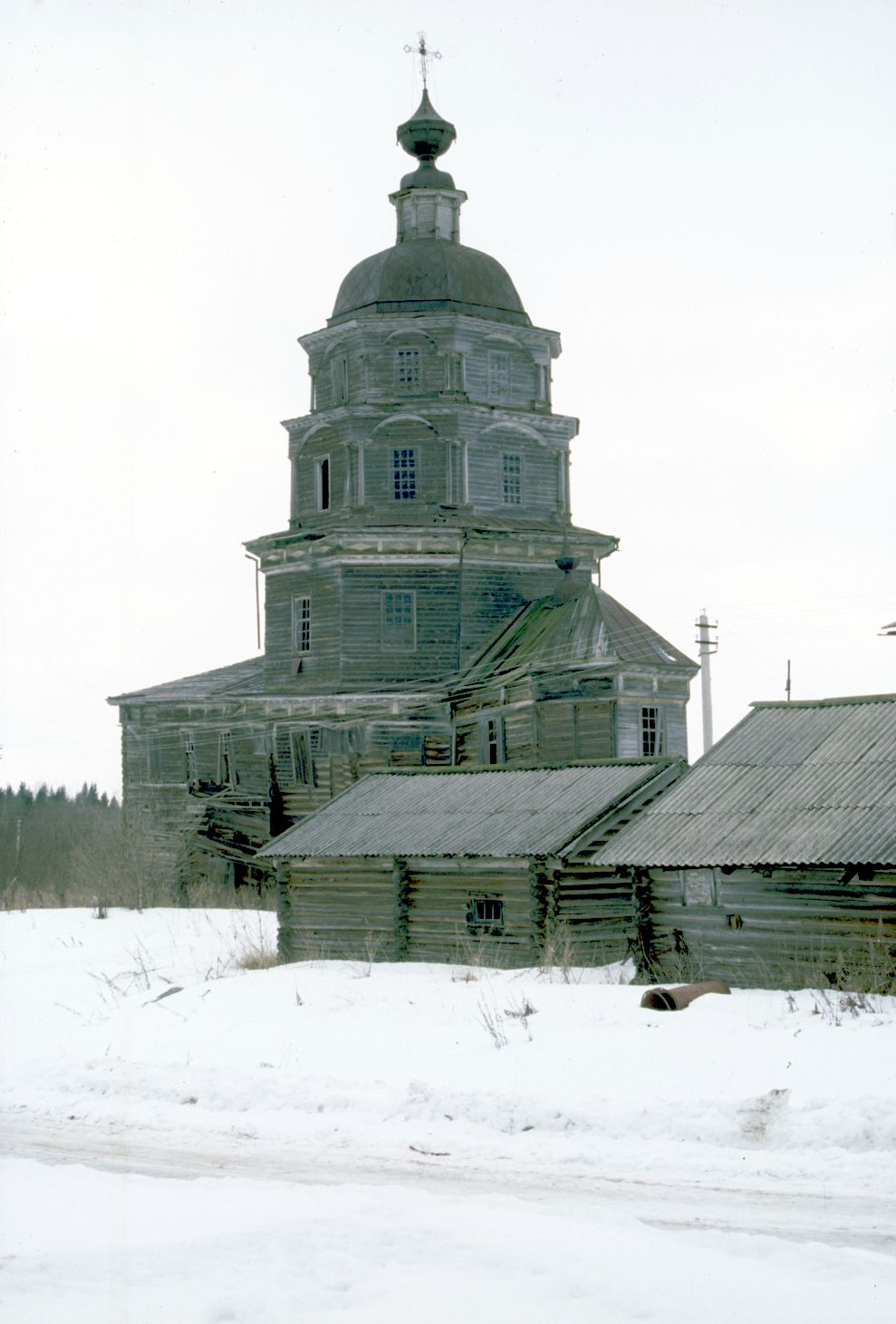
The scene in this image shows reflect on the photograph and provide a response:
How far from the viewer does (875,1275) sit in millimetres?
9672

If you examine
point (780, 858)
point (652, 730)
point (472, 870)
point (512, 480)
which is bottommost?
point (472, 870)

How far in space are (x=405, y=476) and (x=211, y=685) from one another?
8795mm

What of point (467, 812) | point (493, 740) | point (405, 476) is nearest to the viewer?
point (467, 812)

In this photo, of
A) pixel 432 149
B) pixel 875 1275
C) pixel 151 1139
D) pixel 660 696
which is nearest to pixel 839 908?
pixel 151 1139

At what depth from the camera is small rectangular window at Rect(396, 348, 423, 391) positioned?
4778cm

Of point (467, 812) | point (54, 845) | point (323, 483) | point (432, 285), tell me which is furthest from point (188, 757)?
point (54, 845)

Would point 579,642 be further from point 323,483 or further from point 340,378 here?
point 340,378

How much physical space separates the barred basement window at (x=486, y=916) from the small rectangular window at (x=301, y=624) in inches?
786

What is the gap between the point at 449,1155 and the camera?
14352 millimetres

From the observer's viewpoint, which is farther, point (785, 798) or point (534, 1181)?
point (785, 798)

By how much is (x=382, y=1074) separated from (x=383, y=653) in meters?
28.3

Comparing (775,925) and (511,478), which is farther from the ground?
(511,478)

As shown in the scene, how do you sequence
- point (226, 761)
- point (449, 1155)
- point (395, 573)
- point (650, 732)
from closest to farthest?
point (449, 1155), point (650, 732), point (395, 573), point (226, 761)

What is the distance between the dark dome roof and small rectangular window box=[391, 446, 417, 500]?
426 cm
